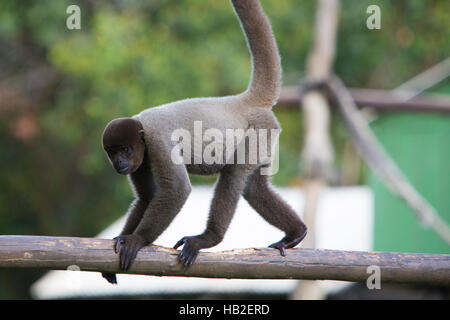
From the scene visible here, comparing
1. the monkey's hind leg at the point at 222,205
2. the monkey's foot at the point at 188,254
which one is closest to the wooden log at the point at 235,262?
the monkey's foot at the point at 188,254

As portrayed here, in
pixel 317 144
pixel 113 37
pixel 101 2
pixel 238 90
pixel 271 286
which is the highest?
pixel 101 2

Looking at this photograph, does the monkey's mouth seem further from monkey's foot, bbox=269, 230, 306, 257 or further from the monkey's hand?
monkey's foot, bbox=269, 230, 306, 257

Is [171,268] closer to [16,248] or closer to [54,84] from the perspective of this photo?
[16,248]

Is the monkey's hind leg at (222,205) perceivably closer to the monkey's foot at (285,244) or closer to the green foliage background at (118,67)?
the monkey's foot at (285,244)

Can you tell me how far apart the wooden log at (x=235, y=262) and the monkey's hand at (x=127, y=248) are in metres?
0.03

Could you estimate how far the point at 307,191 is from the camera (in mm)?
7137

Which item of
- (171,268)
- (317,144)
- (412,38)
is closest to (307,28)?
(412,38)

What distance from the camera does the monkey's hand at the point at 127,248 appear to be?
361cm

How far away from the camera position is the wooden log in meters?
3.50

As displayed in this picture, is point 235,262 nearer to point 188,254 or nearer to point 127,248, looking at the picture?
point 188,254

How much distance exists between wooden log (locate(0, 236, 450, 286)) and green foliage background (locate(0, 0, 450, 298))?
23.6 ft

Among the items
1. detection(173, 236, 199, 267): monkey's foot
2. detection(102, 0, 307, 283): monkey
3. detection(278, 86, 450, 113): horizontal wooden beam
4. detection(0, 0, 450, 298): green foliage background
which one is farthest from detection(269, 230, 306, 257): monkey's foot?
detection(0, 0, 450, 298): green foliage background

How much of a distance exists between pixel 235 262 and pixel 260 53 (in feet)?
4.71

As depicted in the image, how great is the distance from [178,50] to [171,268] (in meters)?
8.41
